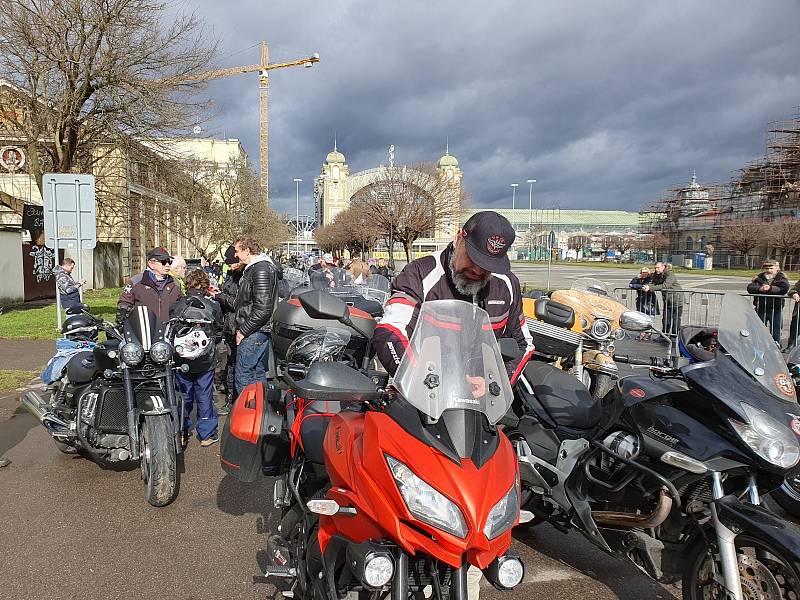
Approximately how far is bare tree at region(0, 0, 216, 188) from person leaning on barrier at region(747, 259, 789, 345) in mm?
14129

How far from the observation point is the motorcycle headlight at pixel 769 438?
2.40 m

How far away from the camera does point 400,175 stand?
31.1 metres

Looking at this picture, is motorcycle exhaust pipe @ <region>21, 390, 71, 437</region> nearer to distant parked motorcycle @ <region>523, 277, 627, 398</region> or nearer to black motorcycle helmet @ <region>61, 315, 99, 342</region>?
black motorcycle helmet @ <region>61, 315, 99, 342</region>

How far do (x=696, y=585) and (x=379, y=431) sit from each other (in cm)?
173

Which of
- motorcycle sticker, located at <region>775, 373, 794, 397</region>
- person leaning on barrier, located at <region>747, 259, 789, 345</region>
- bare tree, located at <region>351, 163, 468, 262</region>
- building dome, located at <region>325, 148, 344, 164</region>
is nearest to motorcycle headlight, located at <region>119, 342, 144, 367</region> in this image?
motorcycle sticker, located at <region>775, 373, 794, 397</region>

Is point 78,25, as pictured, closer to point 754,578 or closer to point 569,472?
point 569,472

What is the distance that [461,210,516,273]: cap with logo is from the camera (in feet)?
8.59

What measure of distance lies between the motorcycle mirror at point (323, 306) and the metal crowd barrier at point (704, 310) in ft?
23.6

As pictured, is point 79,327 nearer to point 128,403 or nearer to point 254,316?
point 128,403

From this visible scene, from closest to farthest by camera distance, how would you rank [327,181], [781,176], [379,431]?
[379,431] → [781,176] → [327,181]

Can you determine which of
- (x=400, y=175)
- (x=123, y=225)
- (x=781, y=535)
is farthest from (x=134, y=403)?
(x=400, y=175)

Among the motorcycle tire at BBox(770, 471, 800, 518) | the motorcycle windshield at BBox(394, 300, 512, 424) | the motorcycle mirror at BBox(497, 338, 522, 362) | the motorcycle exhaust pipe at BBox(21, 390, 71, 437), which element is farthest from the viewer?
the motorcycle exhaust pipe at BBox(21, 390, 71, 437)

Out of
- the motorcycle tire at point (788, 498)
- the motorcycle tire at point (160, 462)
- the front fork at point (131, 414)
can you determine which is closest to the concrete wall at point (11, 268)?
the front fork at point (131, 414)

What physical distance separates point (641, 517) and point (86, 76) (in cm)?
1625
